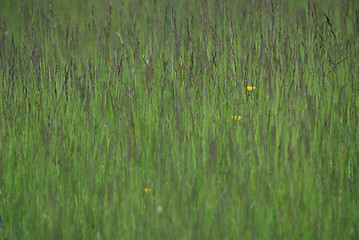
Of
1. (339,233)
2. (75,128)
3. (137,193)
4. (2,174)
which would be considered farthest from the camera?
(75,128)

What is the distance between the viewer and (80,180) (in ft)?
7.94

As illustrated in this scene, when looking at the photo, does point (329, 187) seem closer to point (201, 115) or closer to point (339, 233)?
point (339, 233)

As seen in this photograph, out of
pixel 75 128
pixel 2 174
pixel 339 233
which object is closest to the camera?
pixel 339 233

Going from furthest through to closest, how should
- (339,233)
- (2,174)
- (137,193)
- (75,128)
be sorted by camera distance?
(75,128) → (2,174) → (137,193) → (339,233)

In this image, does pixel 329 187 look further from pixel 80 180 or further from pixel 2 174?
pixel 2 174

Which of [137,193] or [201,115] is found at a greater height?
[201,115]

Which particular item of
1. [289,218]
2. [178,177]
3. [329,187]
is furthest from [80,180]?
[329,187]

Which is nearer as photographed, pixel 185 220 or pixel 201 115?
pixel 185 220

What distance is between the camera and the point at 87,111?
2.68 metres

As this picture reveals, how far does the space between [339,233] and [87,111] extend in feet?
5.06

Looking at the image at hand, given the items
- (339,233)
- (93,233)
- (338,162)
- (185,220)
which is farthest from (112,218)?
(338,162)

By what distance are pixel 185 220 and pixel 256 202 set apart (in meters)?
0.35

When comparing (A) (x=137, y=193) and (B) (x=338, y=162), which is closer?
(A) (x=137, y=193)

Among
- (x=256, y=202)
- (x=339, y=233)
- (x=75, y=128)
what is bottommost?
(x=339, y=233)
